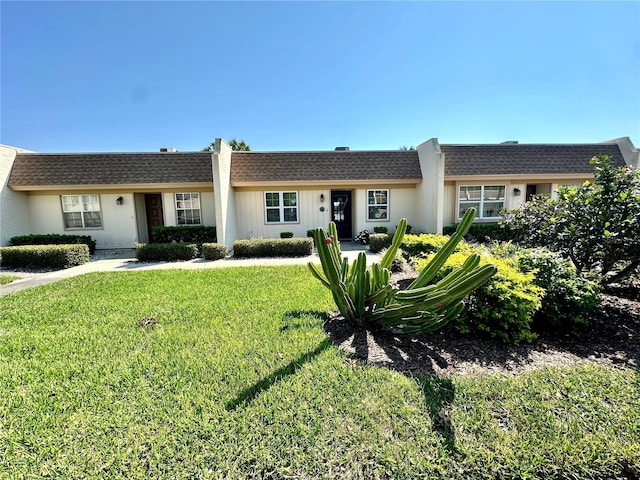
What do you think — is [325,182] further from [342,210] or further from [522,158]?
[522,158]

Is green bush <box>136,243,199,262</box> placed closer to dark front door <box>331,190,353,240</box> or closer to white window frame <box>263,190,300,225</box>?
white window frame <box>263,190,300,225</box>

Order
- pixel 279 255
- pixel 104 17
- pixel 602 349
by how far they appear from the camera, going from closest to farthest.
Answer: pixel 602 349
pixel 104 17
pixel 279 255

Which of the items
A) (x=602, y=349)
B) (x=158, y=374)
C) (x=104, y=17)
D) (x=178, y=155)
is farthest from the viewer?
(x=178, y=155)

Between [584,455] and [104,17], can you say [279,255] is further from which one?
[584,455]

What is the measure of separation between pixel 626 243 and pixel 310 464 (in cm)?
567

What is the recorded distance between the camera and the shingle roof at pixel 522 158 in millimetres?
14273

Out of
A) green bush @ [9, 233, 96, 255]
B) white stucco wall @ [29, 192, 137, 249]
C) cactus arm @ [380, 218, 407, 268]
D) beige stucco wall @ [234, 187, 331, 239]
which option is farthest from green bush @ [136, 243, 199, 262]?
Answer: cactus arm @ [380, 218, 407, 268]

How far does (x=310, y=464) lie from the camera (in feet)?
7.36

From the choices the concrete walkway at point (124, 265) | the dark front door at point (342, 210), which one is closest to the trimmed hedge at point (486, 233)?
the concrete walkway at point (124, 265)

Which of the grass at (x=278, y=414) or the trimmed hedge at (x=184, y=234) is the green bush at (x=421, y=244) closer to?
the grass at (x=278, y=414)

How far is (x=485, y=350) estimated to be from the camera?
3904mm

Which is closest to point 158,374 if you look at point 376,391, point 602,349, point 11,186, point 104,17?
point 376,391

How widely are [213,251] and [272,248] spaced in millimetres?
2243

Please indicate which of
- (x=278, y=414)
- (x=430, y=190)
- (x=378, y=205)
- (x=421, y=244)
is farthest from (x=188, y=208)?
(x=278, y=414)
